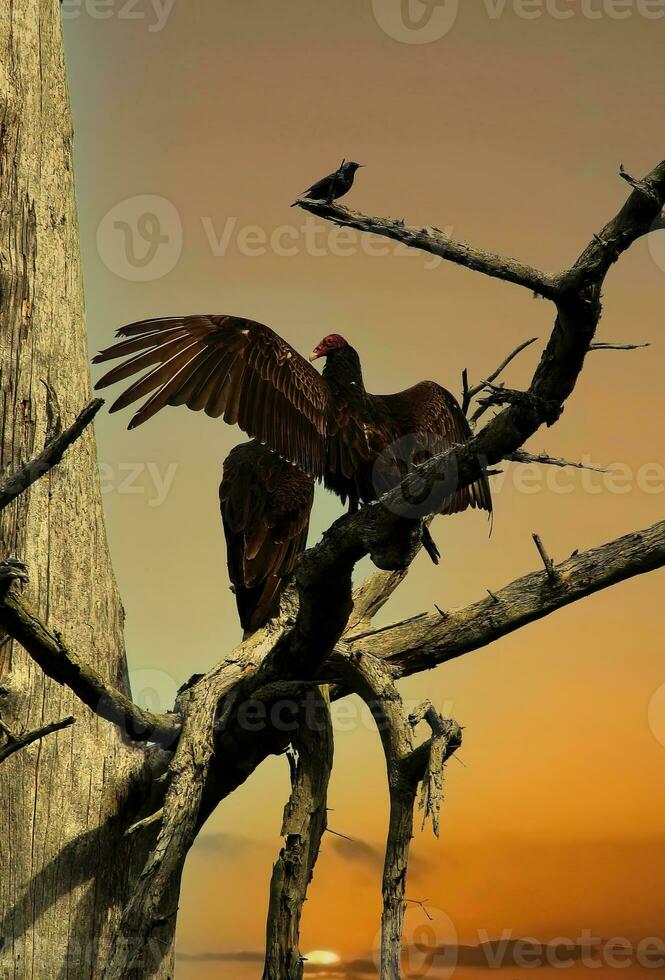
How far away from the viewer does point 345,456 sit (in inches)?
166

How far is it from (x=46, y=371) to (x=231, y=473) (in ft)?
3.37

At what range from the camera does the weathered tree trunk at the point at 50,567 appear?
4.24 m

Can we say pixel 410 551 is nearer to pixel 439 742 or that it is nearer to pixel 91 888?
pixel 439 742

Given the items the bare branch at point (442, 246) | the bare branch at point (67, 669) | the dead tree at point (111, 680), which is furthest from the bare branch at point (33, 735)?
the bare branch at point (442, 246)

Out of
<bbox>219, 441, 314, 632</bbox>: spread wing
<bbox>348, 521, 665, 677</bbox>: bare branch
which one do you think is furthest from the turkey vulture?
<bbox>219, 441, 314, 632</bbox>: spread wing

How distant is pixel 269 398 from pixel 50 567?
1.19 m

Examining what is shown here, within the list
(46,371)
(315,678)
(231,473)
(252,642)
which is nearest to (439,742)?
(315,678)

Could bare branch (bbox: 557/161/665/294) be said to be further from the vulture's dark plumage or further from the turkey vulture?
the turkey vulture

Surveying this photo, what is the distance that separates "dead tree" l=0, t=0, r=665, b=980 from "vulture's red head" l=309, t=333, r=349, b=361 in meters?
0.68

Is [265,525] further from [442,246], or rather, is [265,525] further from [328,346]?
[442,246]

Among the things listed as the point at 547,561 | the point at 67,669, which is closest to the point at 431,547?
the point at 547,561

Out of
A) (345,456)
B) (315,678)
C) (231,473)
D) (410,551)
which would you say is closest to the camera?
(410,551)

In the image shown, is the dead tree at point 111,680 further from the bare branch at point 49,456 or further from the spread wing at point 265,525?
the bare branch at point 49,456

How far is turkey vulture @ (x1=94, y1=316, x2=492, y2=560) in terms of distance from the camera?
13.4 ft
